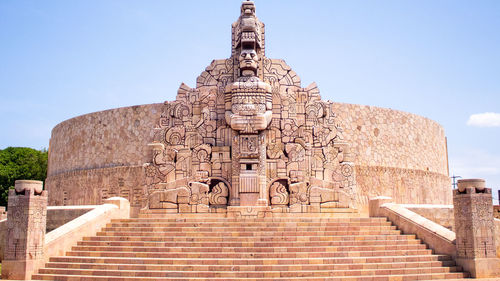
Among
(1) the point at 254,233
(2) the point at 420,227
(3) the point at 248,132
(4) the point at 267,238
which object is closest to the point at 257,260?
(4) the point at 267,238

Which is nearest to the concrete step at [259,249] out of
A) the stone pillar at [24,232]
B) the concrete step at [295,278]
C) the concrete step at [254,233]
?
the concrete step at [254,233]

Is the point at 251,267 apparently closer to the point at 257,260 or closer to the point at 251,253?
the point at 257,260

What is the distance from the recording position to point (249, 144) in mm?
13266

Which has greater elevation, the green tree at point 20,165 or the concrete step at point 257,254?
the green tree at point 20,165

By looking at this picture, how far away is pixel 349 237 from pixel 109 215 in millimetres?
5769

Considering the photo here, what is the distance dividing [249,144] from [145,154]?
9.64 metres

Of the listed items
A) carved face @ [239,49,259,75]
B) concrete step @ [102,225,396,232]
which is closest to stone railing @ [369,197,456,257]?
concrete step @ [102,225,396,232]

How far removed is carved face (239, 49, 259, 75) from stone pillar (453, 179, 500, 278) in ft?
21.0

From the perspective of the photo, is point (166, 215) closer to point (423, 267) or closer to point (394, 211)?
point (394, 211)

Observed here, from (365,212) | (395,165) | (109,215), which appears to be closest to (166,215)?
(109,215)

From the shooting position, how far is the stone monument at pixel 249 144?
13180mm

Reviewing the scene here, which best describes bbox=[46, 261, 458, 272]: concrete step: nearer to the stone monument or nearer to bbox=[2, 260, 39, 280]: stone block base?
bbox=[2, 260, 39, 280]: stone block base

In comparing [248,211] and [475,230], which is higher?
[248,211]

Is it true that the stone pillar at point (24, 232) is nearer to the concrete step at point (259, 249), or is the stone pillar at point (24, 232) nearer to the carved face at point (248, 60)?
the concrete step at point (259, 249)
